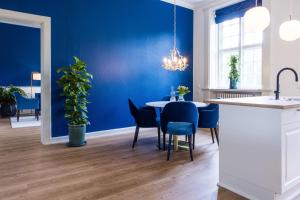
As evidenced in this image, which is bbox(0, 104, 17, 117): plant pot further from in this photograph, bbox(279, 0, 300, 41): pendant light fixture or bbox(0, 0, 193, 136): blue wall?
bbox(279, 0, 300, 41): pendant light fixture

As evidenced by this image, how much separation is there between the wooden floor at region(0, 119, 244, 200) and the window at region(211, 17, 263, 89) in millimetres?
2229

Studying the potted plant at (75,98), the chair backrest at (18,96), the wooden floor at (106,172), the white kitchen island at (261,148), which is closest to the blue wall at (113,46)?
the potted plant at (75,98)

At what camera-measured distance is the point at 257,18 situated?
2426 millimetres

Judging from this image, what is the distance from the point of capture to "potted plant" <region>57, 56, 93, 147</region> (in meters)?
4.16

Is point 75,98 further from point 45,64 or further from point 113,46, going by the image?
point 113,46

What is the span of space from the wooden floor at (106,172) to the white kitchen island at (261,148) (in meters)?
0.24

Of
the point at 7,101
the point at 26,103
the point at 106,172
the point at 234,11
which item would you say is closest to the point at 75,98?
the point at 106,172

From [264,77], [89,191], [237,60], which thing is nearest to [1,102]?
[89,191]

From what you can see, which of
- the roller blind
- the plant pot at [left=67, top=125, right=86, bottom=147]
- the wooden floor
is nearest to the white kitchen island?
the wooden floor

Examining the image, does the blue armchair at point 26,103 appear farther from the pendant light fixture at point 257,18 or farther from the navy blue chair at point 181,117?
the pendant light fixture at point 257,18

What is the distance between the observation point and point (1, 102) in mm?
7715

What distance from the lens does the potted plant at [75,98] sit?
13.6 feet

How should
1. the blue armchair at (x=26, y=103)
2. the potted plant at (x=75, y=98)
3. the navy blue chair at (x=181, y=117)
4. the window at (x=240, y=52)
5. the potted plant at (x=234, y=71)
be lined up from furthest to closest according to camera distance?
the blue armchair at (x=26, y=103) → the potted plant at (x=234, y=71) → the window at (x=240, y=52) → the potted plant at (x=75, y=98) → the navy blue chair at (x=181, y=117)

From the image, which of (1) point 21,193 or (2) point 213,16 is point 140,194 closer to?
(1) point 21,193
